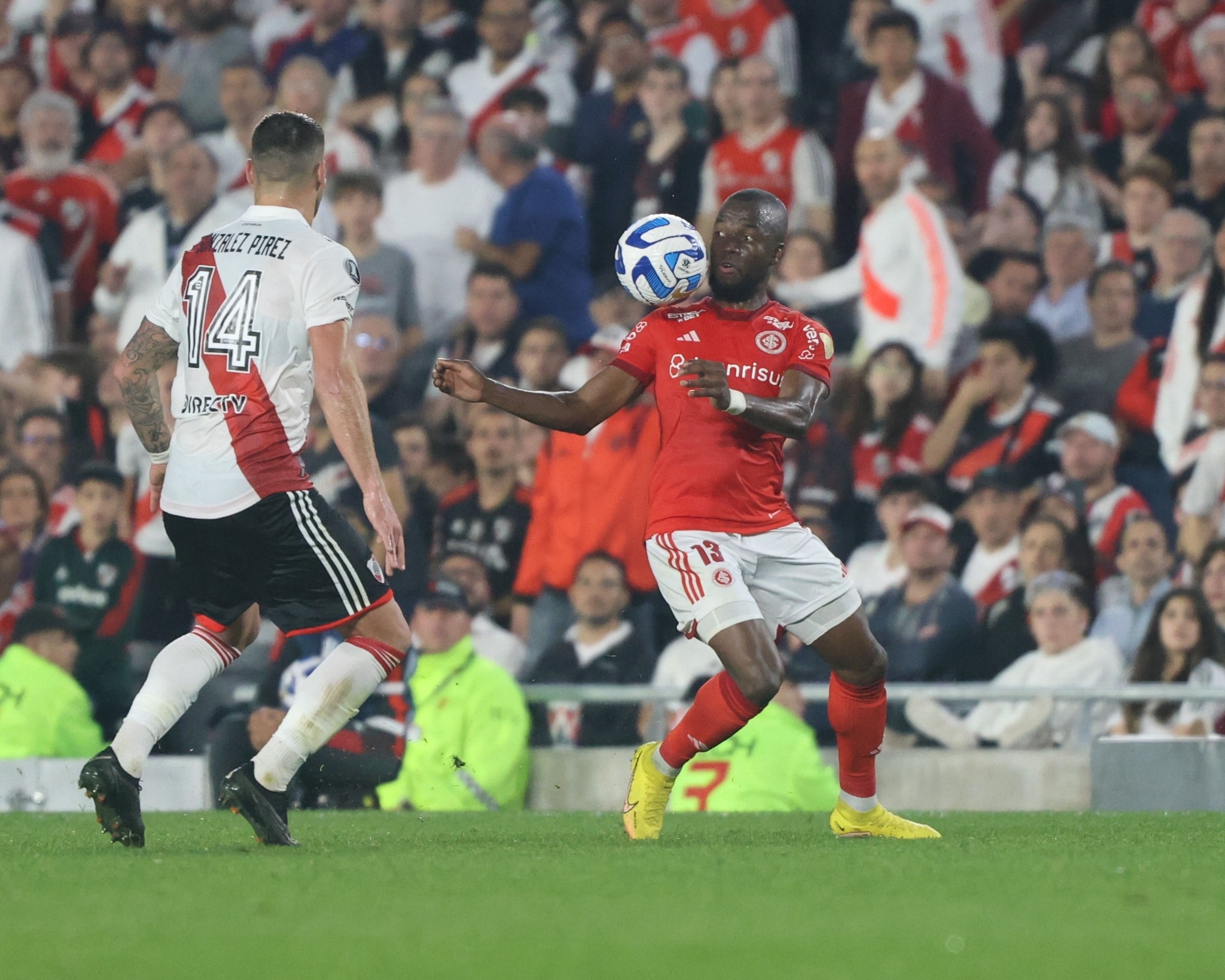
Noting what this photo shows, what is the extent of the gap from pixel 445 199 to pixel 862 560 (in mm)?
4032

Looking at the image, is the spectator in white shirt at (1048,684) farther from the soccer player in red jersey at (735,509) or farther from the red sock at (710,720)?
the red sock at (710,720)

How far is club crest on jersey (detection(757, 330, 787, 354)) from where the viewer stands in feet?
23.1

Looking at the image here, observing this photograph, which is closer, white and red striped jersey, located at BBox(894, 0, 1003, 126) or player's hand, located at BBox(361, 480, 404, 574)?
player's hand, located at BBox(361, 480, 404, 574)

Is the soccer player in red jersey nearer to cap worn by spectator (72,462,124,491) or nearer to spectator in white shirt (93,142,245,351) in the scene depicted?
cap worn by spectator (72,462,124,491)

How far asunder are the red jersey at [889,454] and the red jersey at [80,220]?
5773 millimetres

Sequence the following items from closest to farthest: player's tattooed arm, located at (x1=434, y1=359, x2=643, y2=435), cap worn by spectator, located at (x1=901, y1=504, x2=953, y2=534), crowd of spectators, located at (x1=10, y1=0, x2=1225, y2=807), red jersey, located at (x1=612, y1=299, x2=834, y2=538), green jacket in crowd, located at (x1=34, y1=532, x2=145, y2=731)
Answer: player's tattooed arm, located at (x1=434, y1=359, x2=643, y2=435), red jersey, located at (x1=612, y1=299, x2=834, y2=538), crowd of spectators, located at (x1=10, y1=0, x2=1225, y2=807), cap worn by spectator, located at (x1=901, y1=504, x2=953, y2=534), green jacket in crowd, located at (x1=34, y1=532, x2=145, y2=731)

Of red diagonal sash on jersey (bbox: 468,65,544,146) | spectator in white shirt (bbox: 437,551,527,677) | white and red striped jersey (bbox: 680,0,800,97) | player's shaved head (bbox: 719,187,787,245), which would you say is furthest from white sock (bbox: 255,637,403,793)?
white and red striped jersey (bbox: 680,0,800,97)

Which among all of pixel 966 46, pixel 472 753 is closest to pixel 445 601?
pixel 472 753

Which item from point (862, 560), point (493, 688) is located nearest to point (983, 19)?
point (862, 560)

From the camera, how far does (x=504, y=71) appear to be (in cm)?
1440

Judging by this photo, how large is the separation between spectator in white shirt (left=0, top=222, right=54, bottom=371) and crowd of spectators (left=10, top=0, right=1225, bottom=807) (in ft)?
0.08

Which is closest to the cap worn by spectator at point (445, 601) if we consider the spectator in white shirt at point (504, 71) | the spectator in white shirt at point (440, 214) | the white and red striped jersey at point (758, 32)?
the spectator in white shirt at point (440, 214)

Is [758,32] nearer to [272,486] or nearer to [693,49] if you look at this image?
[693,49]

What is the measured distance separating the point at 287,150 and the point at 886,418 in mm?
6012
